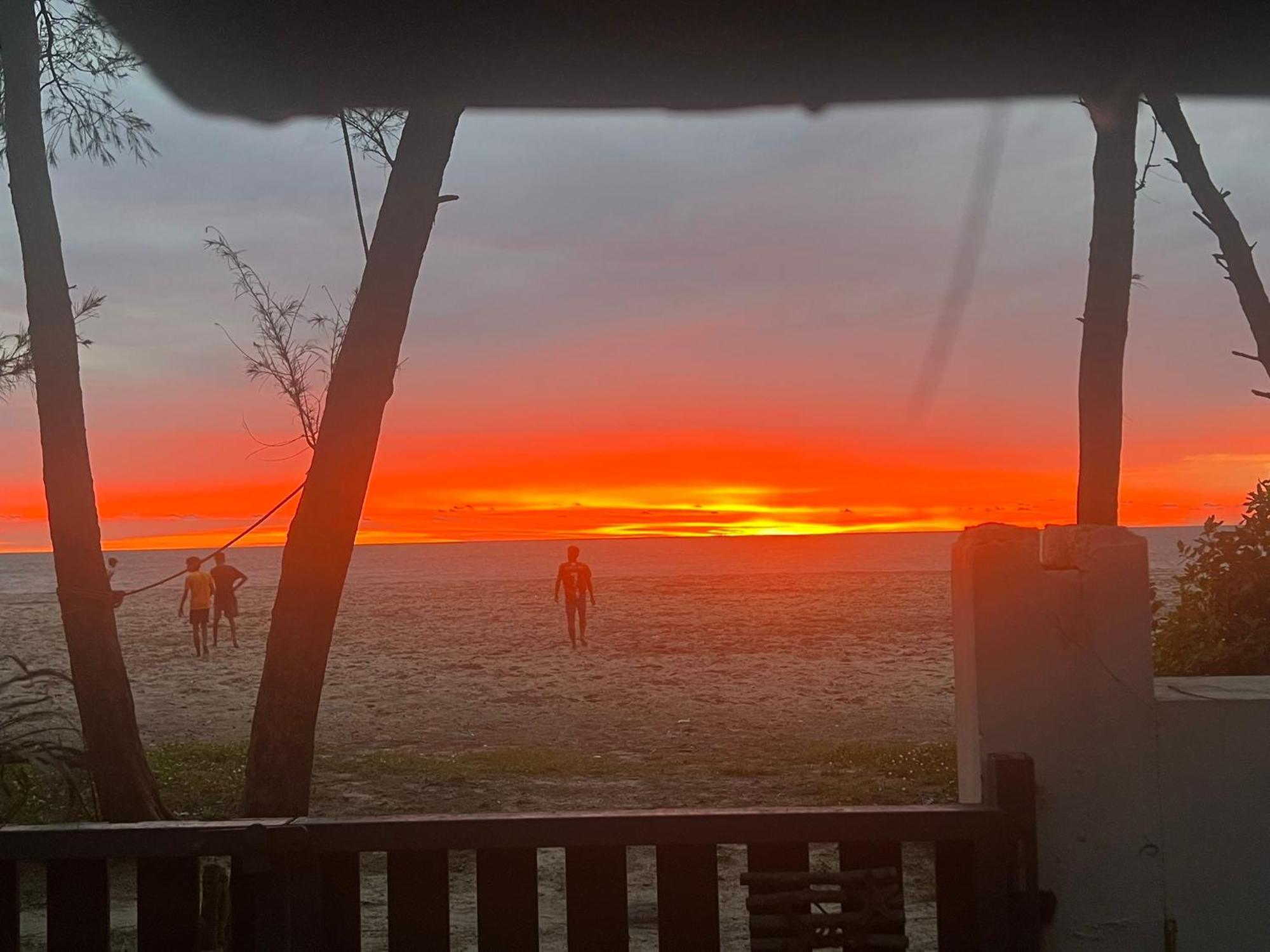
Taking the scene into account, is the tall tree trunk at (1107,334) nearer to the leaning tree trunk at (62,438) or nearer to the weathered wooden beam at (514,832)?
the weathered wooden beam at (514,832)

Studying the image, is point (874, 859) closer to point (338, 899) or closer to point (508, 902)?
point (508, 902)

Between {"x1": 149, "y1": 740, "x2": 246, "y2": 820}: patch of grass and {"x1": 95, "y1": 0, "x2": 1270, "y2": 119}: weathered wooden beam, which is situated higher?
{"x1": 95, "y1": 0, "x2": 1270, "y2": 119}: weathered wooden beam

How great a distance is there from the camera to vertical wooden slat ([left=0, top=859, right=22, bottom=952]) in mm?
2480

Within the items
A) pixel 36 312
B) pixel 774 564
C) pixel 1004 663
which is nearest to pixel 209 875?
pixel 1004 663

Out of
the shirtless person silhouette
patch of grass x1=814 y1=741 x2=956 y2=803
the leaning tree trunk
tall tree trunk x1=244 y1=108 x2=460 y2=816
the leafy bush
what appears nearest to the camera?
the leafy bush

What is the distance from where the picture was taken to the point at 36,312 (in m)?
7.12

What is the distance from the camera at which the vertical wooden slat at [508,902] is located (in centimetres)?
245

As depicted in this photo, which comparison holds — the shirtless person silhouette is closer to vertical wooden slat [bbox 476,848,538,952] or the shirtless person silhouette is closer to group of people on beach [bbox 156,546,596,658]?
group of people on beach [bbox 156,546,596,658]

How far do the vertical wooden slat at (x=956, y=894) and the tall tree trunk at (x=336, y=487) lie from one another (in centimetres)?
420

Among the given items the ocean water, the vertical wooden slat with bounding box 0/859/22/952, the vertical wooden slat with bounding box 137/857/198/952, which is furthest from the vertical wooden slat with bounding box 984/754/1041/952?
the ocean water

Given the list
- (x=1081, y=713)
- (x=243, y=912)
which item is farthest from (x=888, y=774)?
(x=243, y=912)

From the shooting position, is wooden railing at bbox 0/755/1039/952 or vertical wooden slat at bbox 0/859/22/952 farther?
vertical wooden slat at bbox 0/859/22/952

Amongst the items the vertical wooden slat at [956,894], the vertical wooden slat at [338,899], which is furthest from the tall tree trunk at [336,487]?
the vertical wooden slat at [956,894]

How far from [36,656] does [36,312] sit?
77.4 ft
